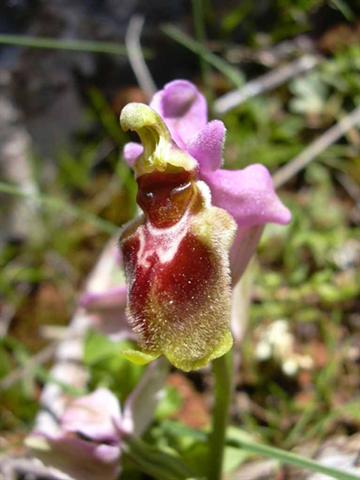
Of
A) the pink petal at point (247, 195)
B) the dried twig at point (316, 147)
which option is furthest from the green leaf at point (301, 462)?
the dried twig at point (316, 147)

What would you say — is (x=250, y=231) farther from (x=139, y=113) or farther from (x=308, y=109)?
(x=308, y=109)

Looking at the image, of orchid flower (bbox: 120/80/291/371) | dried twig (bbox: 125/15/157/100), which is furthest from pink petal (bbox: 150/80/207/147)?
dried twig (bbox: 125/15/157/100)

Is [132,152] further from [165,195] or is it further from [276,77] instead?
[276,77]

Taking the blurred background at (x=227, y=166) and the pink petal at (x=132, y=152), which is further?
the blurred background at (x=227, y=166)

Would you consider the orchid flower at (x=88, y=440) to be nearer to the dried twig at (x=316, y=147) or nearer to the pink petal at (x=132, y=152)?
the pink petal at (x=132, y=152)

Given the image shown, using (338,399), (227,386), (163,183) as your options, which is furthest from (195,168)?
(338,399)

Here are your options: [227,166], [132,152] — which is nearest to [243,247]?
[132,152]

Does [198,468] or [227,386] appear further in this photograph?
[198,468]
